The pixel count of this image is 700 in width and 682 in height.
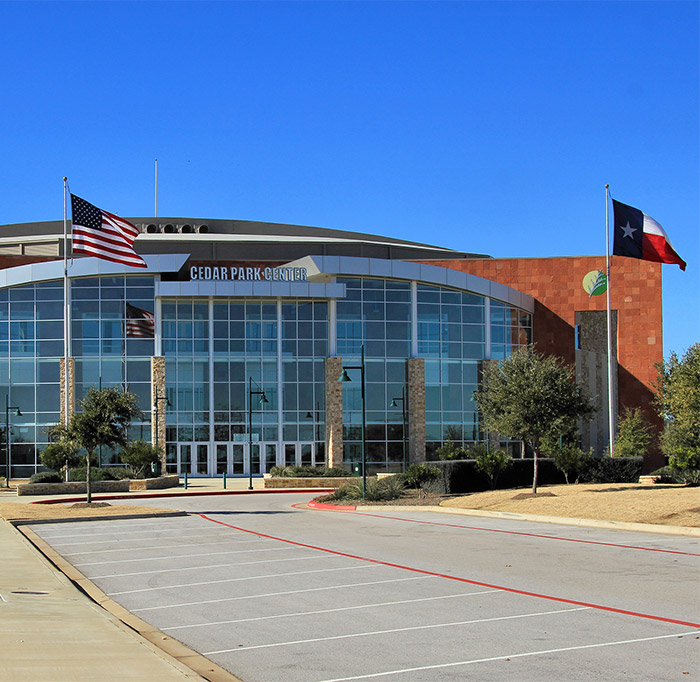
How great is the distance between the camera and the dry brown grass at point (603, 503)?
22938mm

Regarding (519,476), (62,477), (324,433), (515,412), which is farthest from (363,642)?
(324,433)

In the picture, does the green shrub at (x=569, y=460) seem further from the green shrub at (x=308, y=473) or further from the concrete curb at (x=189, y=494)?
the green shrub at (x=308, y=473)

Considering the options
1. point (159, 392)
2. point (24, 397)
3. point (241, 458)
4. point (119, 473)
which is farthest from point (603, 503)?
point (24, 397)

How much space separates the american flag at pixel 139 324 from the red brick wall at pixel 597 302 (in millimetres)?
20189

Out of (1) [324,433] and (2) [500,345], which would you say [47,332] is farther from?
(2) [500,345]

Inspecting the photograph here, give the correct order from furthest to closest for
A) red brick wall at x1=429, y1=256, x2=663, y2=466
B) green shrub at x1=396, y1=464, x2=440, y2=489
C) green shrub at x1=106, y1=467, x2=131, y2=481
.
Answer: red brick wall at x1=429, y1=256, x2=663, y2=466
green shrub at x1=106, y1=467, x2=131, y2=481
green shrub at x1=396, y1=464, x2=440, y2=489

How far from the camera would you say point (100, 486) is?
144 ft

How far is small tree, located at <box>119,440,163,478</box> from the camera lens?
49062 millimetres

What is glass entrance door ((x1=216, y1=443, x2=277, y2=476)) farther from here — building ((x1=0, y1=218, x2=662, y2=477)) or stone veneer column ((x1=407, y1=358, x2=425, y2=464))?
stone veneer column ((x1=407, y1=358, x2=425, y2=464))

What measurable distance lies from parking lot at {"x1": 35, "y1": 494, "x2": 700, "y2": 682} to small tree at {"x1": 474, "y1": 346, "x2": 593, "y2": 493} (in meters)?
10.1

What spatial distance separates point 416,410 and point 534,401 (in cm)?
2286

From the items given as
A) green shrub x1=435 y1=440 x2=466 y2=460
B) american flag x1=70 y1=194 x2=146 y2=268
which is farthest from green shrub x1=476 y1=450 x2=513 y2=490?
american flag x1=70 y1=194 x2=146 y2=268

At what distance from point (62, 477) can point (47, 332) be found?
1192cm

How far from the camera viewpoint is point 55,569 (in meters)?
15.3
